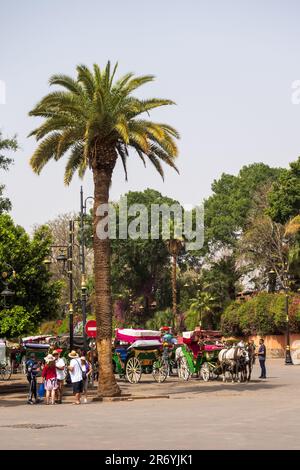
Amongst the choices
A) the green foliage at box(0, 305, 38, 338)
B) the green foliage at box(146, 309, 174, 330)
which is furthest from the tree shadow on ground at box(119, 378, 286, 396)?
the green foliage at box(146, 309, 174, 330)

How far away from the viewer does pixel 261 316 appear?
68.4m

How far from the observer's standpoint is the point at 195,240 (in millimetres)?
97125

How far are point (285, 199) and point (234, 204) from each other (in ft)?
67.3

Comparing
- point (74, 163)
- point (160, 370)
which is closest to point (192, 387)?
point (160, 370)

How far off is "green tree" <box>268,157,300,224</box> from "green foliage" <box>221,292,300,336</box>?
8.16 meters

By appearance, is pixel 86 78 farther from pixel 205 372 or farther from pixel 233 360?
pixel 205 372

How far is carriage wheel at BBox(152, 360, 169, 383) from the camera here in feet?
123

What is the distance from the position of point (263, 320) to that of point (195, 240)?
1165 inches

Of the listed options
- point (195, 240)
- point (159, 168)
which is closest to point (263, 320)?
point (195, 240)

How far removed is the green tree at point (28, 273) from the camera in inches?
1591

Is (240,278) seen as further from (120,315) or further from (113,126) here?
(113,126)

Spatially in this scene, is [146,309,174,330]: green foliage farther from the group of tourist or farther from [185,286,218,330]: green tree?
the group of tourist

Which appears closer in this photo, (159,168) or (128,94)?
(128,94)

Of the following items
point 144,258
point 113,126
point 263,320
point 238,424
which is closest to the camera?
point 238,424
